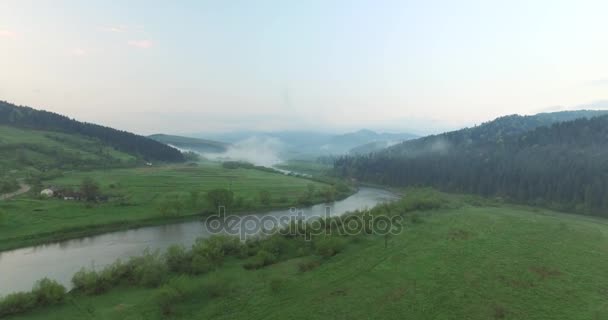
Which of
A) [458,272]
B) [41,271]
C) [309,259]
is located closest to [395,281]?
[458,272]

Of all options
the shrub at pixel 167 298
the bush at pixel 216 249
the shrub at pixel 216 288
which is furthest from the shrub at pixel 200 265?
the shrub at pixel 167 298

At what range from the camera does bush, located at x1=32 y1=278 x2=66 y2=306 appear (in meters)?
29.4

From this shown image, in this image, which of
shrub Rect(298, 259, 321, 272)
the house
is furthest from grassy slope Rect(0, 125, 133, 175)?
shrub Rect(298, 259, 321, 272)

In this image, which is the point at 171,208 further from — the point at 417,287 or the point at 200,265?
the point at 417,287

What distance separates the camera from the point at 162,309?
28344mm

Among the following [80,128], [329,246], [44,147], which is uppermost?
[80,128]

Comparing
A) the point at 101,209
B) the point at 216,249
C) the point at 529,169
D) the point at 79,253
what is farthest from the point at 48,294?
the point at 529,169

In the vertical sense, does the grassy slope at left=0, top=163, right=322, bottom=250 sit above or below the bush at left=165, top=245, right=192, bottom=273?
above

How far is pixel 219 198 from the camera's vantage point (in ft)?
238

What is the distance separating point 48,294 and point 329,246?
91.8 ft

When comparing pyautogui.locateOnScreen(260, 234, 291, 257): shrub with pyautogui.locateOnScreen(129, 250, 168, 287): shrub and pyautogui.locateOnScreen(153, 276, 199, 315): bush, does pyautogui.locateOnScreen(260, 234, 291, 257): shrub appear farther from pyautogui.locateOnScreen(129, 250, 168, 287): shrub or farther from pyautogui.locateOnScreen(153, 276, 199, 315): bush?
pyautogui.locateOnScreen(153, 276, 199, 315): bush

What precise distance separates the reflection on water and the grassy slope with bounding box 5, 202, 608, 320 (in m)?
11.8

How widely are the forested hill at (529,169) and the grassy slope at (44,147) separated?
4297 inches

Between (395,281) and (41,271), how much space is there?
41.1 metres
